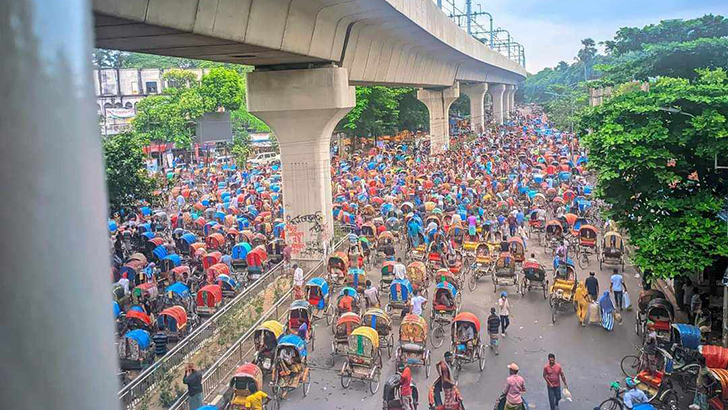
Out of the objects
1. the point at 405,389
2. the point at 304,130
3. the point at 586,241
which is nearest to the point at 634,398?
the point at 405,389

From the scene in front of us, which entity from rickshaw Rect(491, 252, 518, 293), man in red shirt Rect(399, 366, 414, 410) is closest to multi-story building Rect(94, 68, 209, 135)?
rickshaw Rect(491, 252, 518, 293)

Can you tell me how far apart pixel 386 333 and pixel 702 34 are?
17343mm

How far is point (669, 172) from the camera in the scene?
13.9 meters

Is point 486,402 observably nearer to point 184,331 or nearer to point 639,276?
point 184,331

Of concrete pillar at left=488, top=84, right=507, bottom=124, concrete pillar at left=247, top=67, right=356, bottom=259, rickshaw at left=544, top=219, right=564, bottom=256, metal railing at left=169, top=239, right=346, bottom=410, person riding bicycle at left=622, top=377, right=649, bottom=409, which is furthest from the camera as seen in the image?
concrete pillar at left=488, top=84, right=507, bottom=124

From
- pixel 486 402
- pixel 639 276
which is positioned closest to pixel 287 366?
pixel 486 402

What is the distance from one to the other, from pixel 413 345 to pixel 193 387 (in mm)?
4384

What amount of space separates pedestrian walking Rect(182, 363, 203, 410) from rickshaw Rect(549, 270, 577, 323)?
28.9 ft

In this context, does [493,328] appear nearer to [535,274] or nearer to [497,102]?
[535,274]

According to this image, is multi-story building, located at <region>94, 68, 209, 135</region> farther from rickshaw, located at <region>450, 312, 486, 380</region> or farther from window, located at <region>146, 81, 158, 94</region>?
rickshaw, located at <region>450, 312, 486, 380</region>

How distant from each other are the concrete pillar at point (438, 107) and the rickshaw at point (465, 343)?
34930 millimetres

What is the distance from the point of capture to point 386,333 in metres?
13.5

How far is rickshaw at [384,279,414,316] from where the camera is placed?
15266 millimetres

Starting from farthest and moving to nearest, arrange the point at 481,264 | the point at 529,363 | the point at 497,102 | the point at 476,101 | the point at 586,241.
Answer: the point at 497,102 → the point at 476,101 → the point at 586,241 → the point at 481,264 → the point at 529,363
